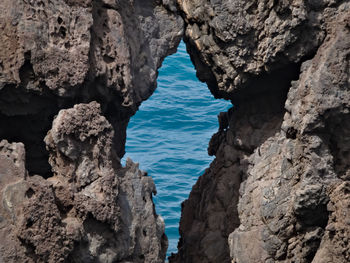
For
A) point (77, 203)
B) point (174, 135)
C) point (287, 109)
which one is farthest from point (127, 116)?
point (174, 135)

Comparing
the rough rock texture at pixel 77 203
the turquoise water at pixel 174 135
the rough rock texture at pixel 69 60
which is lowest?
the turquoise water at pixel 174 135

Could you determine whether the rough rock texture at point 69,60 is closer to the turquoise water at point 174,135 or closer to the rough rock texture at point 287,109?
the rough rock texture at point 287,109

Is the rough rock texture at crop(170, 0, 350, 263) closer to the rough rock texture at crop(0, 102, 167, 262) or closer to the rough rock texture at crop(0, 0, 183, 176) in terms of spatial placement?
the rough rock texture at crop(0, 0, 183, 176)

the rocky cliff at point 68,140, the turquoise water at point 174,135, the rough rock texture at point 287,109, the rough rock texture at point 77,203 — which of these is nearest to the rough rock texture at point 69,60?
the rocky cliff at point 68,140

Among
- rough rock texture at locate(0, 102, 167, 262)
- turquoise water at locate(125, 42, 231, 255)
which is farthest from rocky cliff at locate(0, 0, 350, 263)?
turquoise water at locate(125, 42, 231, 255)

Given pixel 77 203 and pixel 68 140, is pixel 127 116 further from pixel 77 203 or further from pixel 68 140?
pixel 77 203

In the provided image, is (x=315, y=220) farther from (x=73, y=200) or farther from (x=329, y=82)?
(x=73, y=200)

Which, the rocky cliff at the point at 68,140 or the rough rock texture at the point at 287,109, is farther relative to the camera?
the rough rock texture at the point at 287,109
